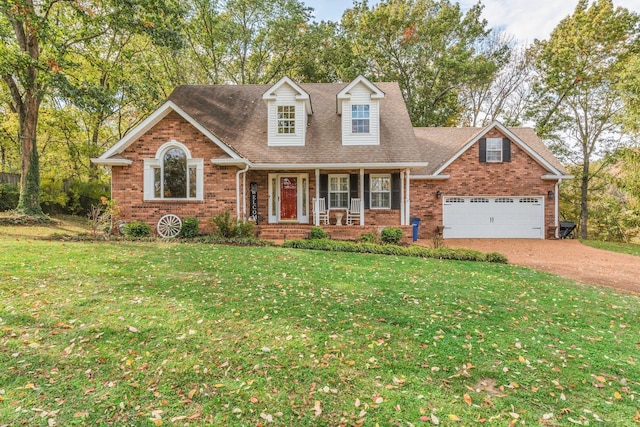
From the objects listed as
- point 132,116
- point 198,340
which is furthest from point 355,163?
point 132,116

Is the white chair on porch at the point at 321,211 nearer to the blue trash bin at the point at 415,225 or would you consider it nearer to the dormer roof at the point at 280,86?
the blue trash bin at the point at 415,225

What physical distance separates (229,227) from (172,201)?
2.53 meters

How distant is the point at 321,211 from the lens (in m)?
13.6

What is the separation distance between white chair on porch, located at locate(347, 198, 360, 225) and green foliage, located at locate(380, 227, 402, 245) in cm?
211

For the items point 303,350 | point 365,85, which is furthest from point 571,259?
point 303,350

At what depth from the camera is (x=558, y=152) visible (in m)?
21.1

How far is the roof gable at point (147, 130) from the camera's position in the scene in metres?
11.2

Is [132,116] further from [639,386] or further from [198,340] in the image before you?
[639,386]

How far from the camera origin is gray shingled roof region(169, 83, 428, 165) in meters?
13.0

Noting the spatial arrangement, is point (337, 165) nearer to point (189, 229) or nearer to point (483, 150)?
point (189, 229)

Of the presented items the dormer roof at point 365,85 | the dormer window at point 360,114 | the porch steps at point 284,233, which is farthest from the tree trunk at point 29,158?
the dormer window at point 360,114

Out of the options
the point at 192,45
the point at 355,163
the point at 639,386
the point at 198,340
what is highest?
the point at 192,45

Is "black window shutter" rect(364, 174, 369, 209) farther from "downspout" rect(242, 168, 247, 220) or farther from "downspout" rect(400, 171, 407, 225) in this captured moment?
"downspout" rect(242, 168, 247, 220)

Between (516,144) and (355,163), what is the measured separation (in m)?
8.21
